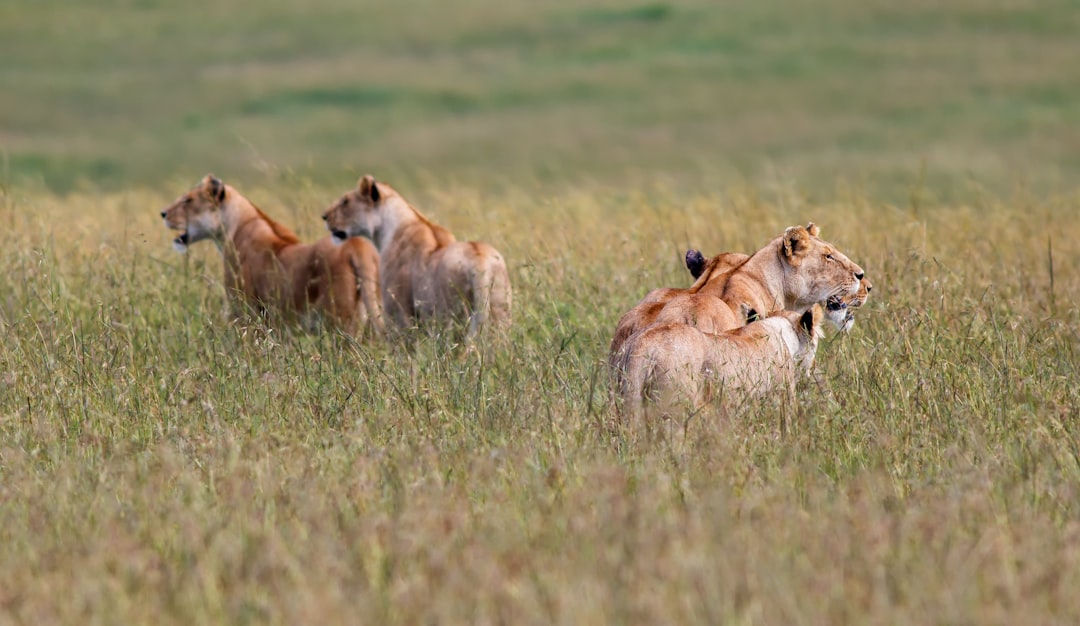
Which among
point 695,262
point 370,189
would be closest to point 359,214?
point 370,189

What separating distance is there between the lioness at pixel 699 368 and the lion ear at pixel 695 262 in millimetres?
991

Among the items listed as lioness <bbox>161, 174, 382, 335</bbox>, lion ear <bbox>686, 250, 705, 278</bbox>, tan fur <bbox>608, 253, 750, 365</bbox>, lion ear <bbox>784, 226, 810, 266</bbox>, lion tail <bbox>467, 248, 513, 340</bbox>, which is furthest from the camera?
lioness <bbox>161, 174, 382, 335</bbox>

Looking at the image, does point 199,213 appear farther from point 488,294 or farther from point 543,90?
point 543,90

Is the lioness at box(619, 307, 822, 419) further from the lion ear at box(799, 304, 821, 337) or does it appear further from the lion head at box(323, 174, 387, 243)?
the lion head at box(323, 174, 387, 243)

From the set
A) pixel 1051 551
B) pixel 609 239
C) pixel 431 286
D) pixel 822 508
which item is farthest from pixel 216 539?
pixel 609 239

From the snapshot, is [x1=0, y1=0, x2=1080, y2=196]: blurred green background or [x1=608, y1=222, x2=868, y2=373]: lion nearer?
[x1=608, y1=222, x2=868, y2=373]: lion

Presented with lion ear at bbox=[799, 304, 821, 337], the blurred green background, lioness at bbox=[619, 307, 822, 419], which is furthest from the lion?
the blurred green background

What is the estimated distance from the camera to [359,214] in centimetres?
980

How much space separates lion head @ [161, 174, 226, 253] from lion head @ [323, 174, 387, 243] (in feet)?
2.61

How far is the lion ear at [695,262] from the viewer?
24.4 feet

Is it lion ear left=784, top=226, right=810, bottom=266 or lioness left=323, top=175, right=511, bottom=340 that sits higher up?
lion ear left=784, top=226, right=810, bottom=266

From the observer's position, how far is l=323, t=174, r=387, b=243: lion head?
9.76m

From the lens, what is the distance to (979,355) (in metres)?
6.97

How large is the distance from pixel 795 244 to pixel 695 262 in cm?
47
